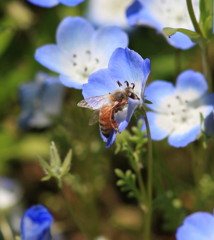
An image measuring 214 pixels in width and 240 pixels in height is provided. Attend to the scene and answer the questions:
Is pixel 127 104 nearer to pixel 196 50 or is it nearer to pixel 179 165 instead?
pixel 179 165

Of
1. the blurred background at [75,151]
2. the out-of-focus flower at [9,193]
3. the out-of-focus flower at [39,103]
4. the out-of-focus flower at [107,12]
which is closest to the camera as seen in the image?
the blurred background at [75,151]

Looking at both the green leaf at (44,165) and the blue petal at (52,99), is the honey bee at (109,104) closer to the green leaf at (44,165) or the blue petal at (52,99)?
the green leaf at (44,165)

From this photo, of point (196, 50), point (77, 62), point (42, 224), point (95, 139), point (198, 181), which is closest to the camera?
point (42, 224)

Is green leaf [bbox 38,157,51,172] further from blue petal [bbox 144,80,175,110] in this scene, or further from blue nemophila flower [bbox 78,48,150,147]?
blue petal [bbox 144,80,175,110]

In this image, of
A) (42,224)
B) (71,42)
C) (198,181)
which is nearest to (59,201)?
(198,181)

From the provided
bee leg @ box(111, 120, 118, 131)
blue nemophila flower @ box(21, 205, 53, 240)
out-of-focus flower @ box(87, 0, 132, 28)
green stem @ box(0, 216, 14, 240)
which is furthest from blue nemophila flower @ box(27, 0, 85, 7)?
out-of-focus flower @ box(87, 0, 132, 28)

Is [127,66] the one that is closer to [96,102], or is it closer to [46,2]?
[96,102]

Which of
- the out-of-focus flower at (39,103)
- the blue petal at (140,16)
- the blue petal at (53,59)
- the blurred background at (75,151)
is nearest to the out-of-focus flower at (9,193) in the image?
the blurred background at (75,151)
